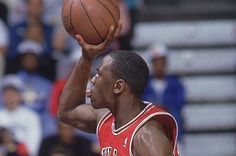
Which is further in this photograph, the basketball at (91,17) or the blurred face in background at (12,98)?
the blurred face in background at (12,98)

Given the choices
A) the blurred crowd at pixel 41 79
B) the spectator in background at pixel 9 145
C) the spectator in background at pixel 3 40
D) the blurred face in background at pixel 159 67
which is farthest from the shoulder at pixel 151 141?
the spectator in background at pixel 3 40

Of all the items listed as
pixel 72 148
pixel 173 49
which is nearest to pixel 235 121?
pixel 173 49

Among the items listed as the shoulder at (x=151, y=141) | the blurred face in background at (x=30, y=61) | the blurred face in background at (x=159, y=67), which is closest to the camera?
the shoulder at (x=151, y=141)

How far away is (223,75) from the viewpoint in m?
10.4

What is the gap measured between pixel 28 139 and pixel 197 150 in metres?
2.07

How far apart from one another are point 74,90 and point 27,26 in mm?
4768

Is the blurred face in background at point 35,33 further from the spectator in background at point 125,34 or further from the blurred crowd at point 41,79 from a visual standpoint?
the spectator in background at point 125,34

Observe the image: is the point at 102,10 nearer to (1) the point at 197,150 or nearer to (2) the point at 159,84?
(2) the point at 159,84

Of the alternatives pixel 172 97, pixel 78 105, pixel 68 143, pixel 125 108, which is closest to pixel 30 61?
pixel 68 143

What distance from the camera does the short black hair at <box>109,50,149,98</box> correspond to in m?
4.88

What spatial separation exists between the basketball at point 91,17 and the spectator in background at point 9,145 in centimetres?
317

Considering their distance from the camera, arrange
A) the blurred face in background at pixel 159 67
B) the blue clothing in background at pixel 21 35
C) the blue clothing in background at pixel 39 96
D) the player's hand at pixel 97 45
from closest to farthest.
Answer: the player's hand at pixel 97 45
the blue clothing in background at pixel 39 96
the blurred face in background at pixel 159 67
the blue clothing in background at pixel 21 35

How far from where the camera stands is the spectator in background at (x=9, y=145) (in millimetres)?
8250

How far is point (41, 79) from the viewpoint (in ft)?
A: 31.2
